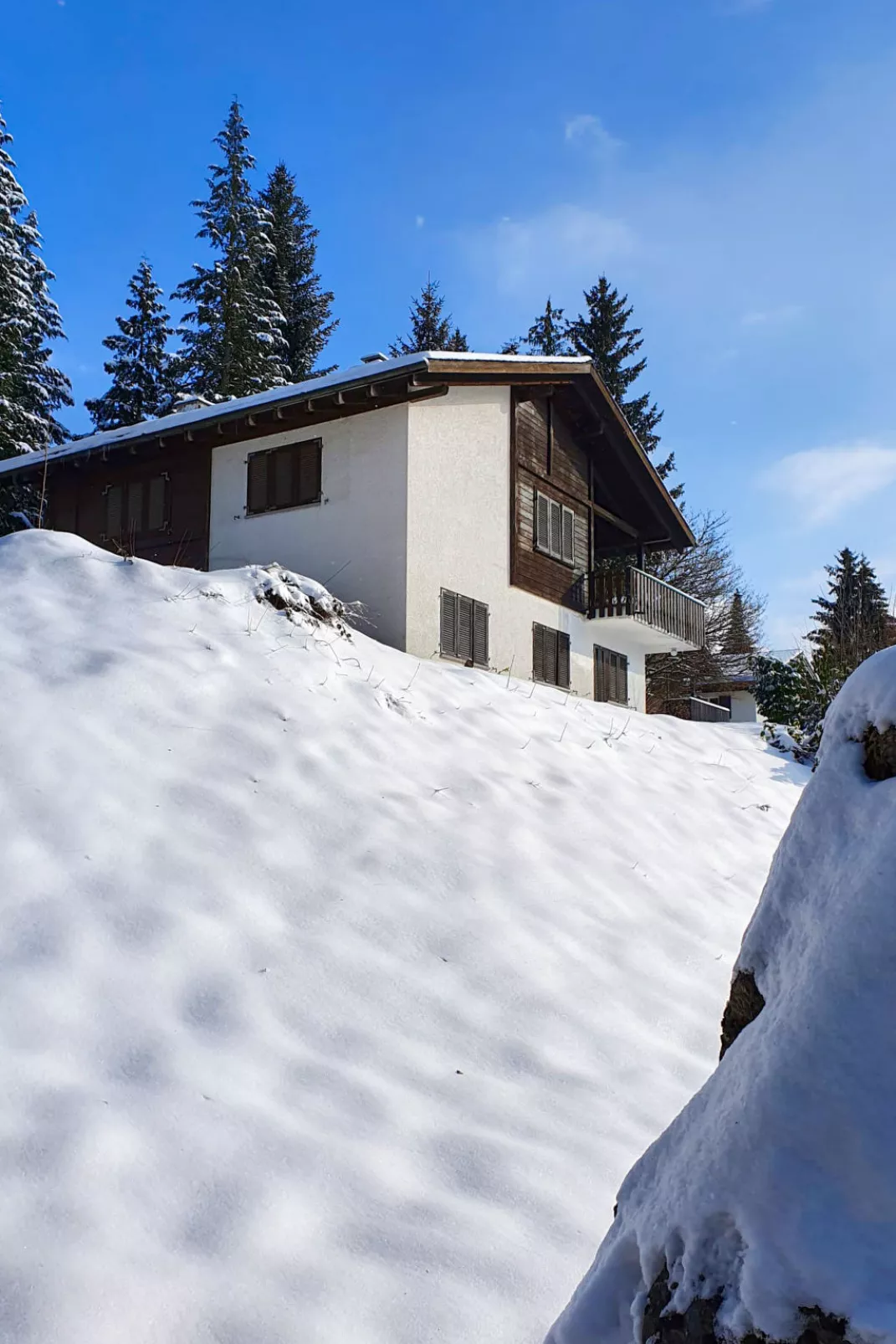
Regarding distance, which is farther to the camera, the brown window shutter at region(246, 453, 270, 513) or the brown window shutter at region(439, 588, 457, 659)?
the brown window shutter at region(246, 453, 270, 513)

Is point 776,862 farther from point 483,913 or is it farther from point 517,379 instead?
point 517,379

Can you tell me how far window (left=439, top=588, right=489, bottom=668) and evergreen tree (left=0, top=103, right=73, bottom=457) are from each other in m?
12.5

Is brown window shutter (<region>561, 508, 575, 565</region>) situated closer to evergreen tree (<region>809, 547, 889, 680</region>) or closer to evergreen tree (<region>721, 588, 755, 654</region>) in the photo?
evergreen tree (<region>809, 547, 889, 680</region>)

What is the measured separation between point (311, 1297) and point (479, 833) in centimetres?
420

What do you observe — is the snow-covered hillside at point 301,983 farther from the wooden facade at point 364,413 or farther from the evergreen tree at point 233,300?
the evergreen tree at point 233,300

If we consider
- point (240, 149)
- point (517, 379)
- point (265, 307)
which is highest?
point (240, 149)

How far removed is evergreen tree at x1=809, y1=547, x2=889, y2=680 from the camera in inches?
834

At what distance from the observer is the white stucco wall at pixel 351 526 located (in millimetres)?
14234

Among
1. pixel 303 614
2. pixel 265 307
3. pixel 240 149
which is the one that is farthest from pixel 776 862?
pixel 240 149

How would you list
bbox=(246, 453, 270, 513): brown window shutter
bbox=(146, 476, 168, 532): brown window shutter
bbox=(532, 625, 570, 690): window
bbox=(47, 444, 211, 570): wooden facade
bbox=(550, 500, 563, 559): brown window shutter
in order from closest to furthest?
1. bbox=(246, 453, 270, 513): brown window shutter
2. bbox=(47, 444, 211, 570): wooden facade
3. bbox=(146, 476, 168, 532): brown window shutter
4. bbox=(532, 625, 570, 690): window
5. bbox=(550, 500, 563, 559): brown window shutter

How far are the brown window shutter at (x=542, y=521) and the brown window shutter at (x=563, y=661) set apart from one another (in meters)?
1.68

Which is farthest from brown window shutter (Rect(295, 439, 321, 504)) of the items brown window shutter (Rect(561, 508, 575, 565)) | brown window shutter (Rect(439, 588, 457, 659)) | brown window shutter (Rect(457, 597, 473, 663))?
brown window shutter (Rect(561, 508, 575, 565))

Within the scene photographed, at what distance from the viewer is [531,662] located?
17.3 metres

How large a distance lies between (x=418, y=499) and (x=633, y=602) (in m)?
6.01
